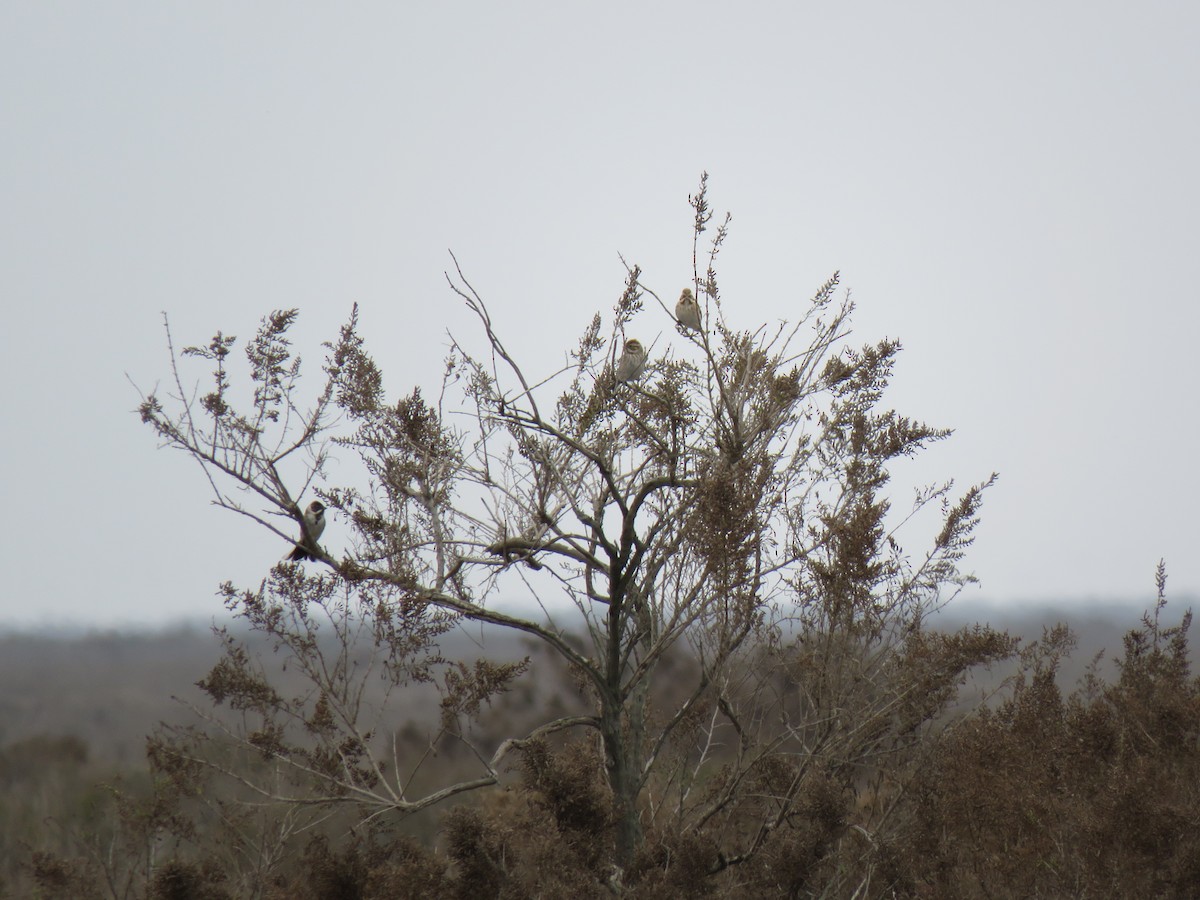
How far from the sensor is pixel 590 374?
7043 millimetres

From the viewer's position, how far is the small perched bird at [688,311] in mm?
6692

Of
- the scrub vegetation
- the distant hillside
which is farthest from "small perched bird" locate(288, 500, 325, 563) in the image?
the distant hillside

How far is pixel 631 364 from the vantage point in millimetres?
8016

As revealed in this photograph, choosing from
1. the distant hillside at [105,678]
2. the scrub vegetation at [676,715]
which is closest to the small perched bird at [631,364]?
the scrub vegetation at [676,715]

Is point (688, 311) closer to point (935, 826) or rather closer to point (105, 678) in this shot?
point (935, 826)

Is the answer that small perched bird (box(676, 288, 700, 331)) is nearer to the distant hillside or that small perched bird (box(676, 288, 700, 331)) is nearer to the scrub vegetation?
the scrub vegetation

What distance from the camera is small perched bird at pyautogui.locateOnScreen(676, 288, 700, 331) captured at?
22.0 ft

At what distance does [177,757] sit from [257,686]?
0.86 metres

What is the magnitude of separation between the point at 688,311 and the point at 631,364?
56cm

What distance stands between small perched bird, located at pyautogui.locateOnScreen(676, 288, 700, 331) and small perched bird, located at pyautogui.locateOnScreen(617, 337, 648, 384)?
38 centimetres

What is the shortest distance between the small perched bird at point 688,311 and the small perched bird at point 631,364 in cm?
38

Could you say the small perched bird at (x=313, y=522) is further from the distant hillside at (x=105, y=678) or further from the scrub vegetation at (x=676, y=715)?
the distant hillside at (x=105, y=678)

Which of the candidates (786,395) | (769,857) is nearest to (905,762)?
(769,857)

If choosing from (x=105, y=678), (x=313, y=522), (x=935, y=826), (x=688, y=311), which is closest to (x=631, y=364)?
(x=688, y=311)
